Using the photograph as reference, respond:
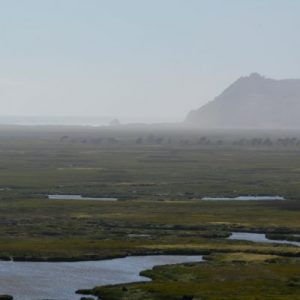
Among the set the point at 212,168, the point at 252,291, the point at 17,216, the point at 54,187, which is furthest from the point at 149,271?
the point at 212,168

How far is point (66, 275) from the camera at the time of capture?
63.7m

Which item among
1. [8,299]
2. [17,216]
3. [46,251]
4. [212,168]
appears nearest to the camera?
[8,299]

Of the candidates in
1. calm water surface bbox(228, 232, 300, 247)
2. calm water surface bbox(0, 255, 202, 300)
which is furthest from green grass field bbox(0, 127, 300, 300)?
calm water surface bbox(0, 255, 202, 300)

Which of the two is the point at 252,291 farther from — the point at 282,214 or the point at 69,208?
the point at 69,208

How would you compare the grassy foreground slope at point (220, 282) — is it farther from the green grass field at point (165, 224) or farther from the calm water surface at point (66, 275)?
the calm water surface at point (66, 275)

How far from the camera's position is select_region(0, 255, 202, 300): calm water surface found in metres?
58.0

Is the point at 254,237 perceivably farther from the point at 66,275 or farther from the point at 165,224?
the point at 66,275

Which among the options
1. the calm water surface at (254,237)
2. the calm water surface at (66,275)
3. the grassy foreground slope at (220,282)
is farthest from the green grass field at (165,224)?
the calm water surface at (66,275)

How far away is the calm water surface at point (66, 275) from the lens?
5797 cm

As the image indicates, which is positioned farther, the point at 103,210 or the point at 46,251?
the point at 103,210

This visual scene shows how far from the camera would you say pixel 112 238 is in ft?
261

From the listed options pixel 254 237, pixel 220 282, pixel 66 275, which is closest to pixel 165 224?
pixel 254 237

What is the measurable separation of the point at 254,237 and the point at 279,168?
308ft

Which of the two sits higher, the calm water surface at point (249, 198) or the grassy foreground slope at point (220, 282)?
the calm water surface at point (249, 198)
